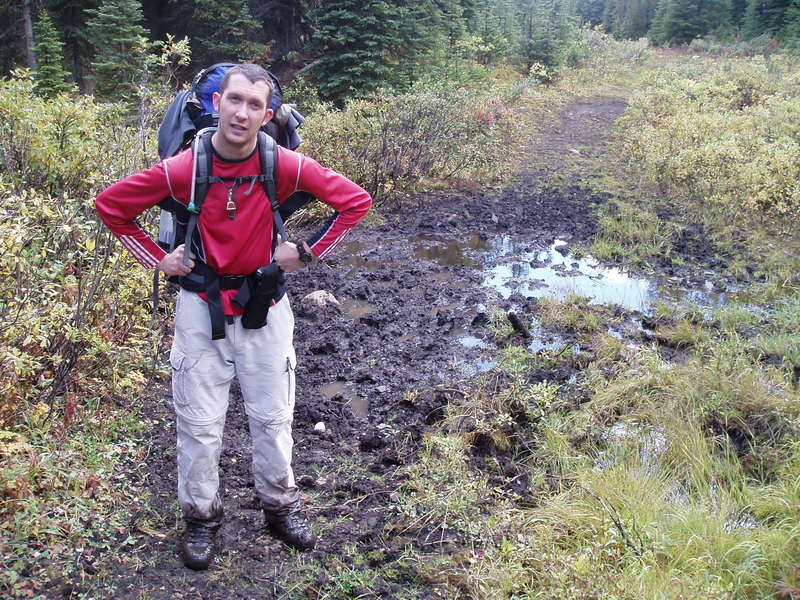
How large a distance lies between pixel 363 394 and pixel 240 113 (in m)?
2.90

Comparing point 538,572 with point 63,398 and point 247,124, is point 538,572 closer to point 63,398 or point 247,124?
point 247,124

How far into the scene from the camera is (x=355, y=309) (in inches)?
262

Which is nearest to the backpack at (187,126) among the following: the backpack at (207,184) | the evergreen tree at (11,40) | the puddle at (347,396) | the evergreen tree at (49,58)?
the backpack at (207,184)

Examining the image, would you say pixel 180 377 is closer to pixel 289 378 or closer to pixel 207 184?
pixel 289 378

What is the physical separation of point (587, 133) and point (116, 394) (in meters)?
15.9

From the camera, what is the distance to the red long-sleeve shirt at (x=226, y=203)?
2.66 meters

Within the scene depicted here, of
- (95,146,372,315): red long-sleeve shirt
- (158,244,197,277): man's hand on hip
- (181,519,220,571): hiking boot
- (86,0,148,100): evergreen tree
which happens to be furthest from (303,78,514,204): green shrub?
(181,519,220,571): hiking boot

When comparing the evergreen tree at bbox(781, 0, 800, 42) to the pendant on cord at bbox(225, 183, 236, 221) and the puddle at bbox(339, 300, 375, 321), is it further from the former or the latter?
the pendant on cord at bbox(225, 183, 236, 221)

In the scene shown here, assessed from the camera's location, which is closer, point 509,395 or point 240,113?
point 240,113

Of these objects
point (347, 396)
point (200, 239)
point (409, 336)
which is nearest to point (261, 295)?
point (200, 239)

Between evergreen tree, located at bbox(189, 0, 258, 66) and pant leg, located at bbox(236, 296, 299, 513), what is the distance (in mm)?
13053

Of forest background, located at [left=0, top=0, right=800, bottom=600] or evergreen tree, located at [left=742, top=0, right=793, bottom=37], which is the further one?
evergreen tree, located at [left=742, top=0, right=793, bottom=37]

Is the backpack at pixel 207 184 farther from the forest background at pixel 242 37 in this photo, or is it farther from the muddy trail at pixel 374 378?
the forest background at pixel 242 37

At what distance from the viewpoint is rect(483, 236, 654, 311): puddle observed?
7023 millimetres
